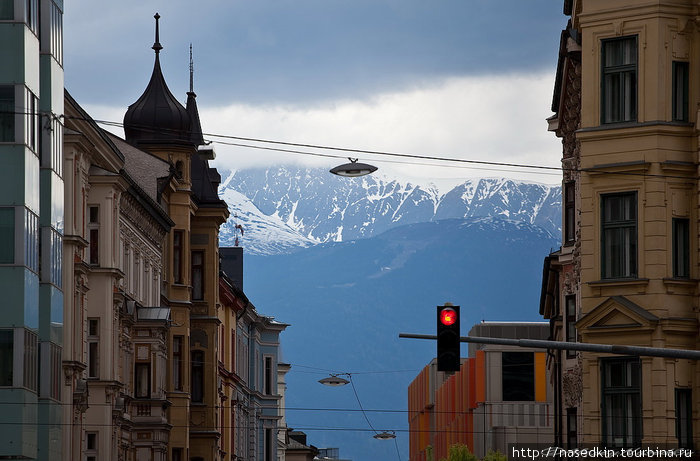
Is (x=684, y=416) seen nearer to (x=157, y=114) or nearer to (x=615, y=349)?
(x=615, y=349)

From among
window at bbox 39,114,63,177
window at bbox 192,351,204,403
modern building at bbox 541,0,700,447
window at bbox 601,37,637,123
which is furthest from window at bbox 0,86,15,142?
window at bbox 192,351,204,403

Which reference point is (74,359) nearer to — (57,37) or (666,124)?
(57,37)

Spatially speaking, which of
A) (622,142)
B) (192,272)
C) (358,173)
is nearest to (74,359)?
(358,173)

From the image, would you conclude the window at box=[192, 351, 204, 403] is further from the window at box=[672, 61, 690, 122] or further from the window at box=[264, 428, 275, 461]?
the window at box=[672, 61, 690, 122]

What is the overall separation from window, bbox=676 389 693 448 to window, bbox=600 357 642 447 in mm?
918

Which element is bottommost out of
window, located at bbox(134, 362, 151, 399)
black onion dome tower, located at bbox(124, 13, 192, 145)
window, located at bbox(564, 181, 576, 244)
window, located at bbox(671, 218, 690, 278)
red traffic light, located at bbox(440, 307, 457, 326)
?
window, located at bbox(134, 362, 151, 399)

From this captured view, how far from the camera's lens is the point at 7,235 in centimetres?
4712

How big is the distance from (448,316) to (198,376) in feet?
171

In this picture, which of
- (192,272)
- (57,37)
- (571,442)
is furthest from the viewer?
(192,272)

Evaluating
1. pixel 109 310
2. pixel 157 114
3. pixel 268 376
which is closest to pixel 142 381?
pixel 109 310

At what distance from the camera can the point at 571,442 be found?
5903cm

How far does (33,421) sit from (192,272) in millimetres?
33782

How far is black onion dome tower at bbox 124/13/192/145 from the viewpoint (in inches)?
2940

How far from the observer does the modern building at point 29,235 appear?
4669cm
